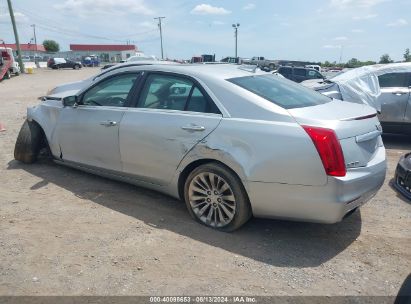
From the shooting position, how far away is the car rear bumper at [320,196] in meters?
3.12

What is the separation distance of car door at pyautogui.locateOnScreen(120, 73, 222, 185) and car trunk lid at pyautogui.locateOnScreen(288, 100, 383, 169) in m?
0.85

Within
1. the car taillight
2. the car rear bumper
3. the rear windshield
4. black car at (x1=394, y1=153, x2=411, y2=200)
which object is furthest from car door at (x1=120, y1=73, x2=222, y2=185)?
black car at (x1=394, y1=153, x2=411, y2=200)

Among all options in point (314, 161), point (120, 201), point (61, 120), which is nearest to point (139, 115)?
point (120, 201)

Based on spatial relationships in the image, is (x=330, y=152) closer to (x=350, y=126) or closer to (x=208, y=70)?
(x=350, y=126)

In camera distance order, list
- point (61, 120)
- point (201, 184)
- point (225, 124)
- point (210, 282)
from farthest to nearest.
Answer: point (61, 120) → point (201, 184) → point (225, 124) → point (210, 282)

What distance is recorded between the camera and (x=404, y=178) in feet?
13.1

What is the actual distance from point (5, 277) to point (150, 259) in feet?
3.71

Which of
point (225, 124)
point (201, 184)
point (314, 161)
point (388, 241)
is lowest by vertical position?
point (388, 241)

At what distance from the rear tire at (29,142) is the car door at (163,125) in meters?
2.07

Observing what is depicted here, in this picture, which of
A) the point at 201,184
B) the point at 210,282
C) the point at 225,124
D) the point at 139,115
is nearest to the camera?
the point at 210,282

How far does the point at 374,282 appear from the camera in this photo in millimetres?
2955

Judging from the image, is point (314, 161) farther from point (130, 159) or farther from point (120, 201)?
point (120, 201)

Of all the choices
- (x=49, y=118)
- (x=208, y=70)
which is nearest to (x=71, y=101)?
(x=49, y=118)

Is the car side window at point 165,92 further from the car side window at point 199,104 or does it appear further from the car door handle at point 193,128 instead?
the car door handle at point 193,128
